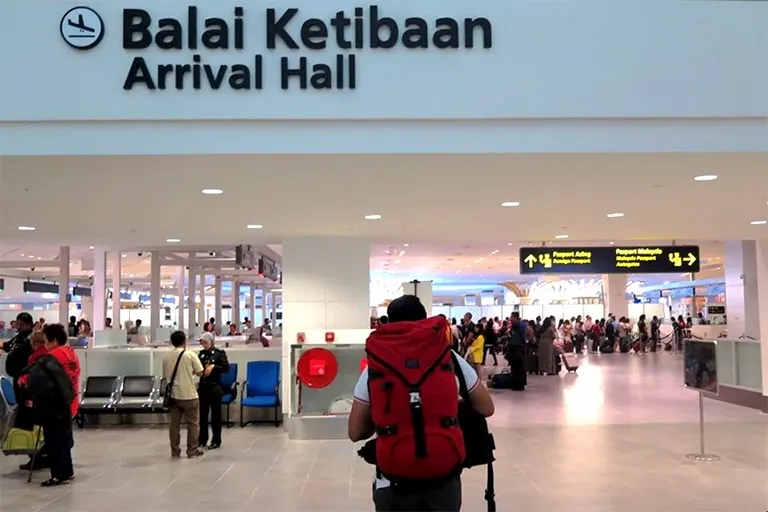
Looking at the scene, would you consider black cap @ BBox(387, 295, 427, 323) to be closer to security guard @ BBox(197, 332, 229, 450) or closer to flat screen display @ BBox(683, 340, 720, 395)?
flat screen display @ BBox(683, 340, 720, 395)

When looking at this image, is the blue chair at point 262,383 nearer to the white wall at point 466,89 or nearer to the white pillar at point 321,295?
the white pillar at point 321,295

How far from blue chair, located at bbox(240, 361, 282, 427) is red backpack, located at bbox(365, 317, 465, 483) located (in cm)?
841

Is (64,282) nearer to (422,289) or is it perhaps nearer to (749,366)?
(422,289)

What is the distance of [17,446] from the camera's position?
24.3 ft

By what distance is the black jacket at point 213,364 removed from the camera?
9.18m

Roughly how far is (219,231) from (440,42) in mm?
6059

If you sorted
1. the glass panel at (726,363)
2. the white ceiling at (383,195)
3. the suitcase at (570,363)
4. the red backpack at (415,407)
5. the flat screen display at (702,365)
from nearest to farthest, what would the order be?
the red backpack at (415,407), the white ceiling at (383,195), the flat screen display at (702,365), the glass panel at (726,363), the suitcase at (570,363)

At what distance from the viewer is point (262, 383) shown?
11.1m

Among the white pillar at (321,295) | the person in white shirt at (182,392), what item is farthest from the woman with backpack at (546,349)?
the person in white shirt at (182,392)

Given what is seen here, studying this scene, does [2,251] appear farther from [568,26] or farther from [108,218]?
[568,26]

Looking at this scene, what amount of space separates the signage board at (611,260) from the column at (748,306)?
4.39 feet

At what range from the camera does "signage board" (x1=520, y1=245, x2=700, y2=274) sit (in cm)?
1380

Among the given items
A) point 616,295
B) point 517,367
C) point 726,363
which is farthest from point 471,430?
point 616,295

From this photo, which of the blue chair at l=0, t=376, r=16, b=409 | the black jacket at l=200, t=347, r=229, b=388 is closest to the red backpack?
the black jacket at l=200, t=347, r=229, b=388
